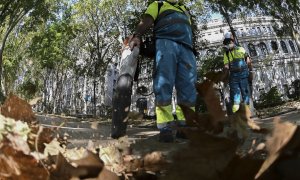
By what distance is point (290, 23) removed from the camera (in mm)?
23250

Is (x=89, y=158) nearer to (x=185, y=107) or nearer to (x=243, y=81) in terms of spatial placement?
(x=185, y=107)

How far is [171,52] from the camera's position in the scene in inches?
149

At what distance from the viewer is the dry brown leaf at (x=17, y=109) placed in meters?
0.92

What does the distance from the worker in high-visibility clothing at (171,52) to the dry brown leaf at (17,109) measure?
2.60m

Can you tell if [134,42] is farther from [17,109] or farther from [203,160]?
[203,160]

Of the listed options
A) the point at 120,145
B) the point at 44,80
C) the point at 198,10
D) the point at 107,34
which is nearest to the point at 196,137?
the point at 120,145

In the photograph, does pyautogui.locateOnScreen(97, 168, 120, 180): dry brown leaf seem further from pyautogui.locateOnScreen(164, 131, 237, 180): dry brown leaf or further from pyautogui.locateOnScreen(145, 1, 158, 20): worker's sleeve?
pyautogui.locateOnScreen(145, 1, 158, 20): worker's sleeve

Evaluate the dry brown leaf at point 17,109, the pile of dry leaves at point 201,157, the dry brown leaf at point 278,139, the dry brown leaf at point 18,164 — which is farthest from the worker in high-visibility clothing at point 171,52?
the dry brown leaf at point 278,139

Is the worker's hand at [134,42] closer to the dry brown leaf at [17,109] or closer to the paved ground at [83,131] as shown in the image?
the paved ground at [83,131]

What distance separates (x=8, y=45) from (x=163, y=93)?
115 feet

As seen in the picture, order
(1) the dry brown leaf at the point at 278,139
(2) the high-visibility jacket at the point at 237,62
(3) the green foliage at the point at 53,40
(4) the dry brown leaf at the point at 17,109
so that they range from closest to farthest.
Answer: (1) the dry brown leaf at the point at 278,139 → (4) the dry brown leaf at the point at 17,109 → (2) the high-visibility jacket at the point at 237,62 → (3) the green foliage at the point at 53,40

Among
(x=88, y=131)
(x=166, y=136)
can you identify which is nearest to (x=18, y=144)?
(x=166, y=136)

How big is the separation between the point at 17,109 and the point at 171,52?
290 centimetres

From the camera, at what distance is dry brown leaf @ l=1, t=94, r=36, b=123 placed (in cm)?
92
